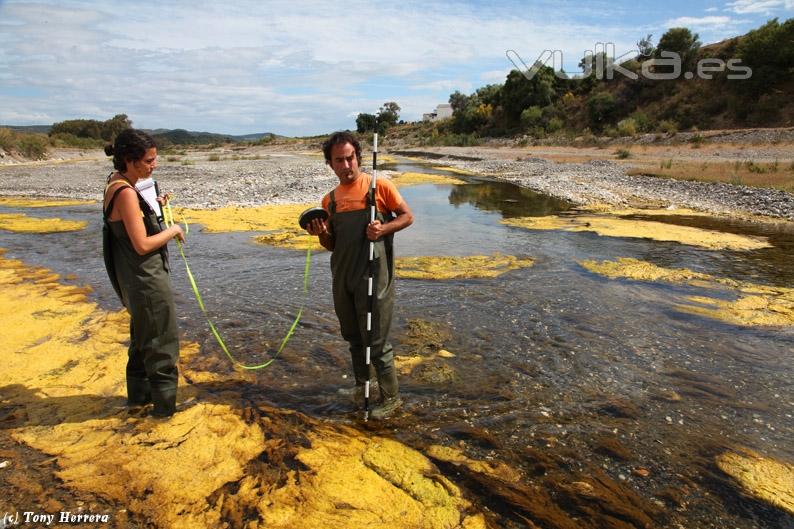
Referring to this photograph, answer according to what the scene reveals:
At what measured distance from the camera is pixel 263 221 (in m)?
15.7

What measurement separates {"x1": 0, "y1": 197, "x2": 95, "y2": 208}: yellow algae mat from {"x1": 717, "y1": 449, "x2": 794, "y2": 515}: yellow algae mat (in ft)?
71.4

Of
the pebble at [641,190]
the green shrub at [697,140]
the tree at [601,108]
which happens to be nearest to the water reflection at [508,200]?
the pebble at [641,190]

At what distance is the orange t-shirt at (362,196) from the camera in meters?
4.29

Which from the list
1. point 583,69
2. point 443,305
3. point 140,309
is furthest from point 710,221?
point 583,69

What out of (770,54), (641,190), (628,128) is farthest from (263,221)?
(770,54)

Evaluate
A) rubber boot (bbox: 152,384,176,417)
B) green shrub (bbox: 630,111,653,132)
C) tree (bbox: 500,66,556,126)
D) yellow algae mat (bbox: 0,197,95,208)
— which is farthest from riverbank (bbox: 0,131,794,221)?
tree (bbox: 500,66,556,126)

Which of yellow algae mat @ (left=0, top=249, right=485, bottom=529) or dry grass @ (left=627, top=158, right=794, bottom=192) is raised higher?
dry grass @ (left=627, top=158, right=794, bottom=192)

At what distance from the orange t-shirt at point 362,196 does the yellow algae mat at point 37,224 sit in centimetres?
1301

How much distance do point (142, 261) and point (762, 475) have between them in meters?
5.42

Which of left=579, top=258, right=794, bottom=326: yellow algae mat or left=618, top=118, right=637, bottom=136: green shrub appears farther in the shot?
left=618, top=118, right=637, bottom=136: green shrub

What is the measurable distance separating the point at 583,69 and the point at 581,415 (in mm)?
80303

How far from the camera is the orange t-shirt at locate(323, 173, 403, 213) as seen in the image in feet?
14.1

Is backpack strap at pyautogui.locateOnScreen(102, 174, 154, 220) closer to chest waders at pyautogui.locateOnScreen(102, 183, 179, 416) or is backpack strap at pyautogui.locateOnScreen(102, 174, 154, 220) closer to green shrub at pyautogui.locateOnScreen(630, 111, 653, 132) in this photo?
chest waders at pyautogui.locateOnScreen(102, 183, 179, 416)

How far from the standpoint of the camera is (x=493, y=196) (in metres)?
24.8
